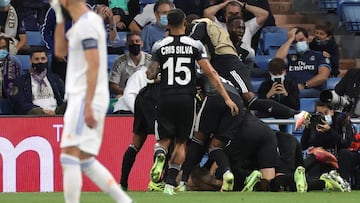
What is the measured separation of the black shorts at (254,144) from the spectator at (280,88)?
2.10 metres

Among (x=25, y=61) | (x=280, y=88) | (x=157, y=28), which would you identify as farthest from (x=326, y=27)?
(x=25, y=61)

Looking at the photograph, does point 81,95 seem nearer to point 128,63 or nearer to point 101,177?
point 101,177

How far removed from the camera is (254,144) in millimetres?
14766

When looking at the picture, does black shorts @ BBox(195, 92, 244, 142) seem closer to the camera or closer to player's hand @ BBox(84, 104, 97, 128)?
the camera

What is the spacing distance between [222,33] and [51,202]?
3.55 m

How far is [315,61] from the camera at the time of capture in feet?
62.3

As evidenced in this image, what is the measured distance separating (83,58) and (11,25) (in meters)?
9.45

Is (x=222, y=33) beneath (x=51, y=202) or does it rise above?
above

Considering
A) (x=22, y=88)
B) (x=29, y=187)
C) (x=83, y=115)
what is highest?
(x=83, y=115)

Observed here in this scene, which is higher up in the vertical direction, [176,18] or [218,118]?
[176,18]

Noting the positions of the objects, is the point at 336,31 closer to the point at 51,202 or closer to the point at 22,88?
the point at 22,88

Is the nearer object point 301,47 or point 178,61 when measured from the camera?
point 178,61

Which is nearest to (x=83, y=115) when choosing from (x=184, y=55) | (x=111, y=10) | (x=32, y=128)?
(x=184, y=55)

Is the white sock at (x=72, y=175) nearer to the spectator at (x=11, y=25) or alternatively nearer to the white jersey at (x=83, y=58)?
the white jersey at (x=83, y=58)
